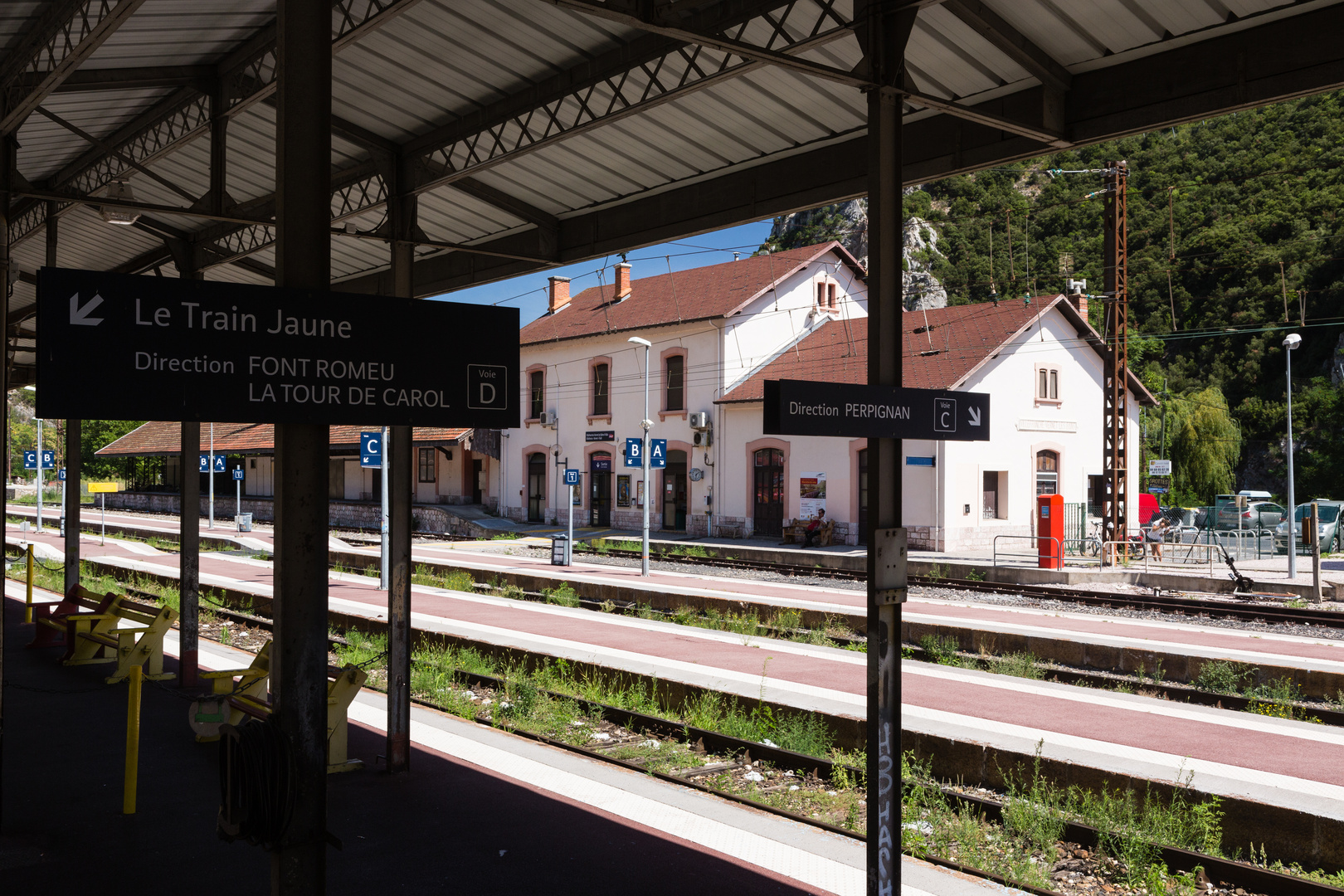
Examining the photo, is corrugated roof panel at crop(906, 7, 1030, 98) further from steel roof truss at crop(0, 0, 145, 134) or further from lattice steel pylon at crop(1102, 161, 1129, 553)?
lattice steel pylon at crop(1102, 161, 1129, 553)

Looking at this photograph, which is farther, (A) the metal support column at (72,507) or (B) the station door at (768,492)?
(B) the station door at (768,492)

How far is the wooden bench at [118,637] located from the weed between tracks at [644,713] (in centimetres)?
238

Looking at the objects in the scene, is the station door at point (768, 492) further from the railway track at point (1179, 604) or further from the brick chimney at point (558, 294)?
the brick chimney at point (558, 294)

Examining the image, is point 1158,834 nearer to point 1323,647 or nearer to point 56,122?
point 1323,647

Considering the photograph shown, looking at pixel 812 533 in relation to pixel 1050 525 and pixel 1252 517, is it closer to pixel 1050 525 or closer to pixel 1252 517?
pixel 1050 525

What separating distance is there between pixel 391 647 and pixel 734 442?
26739mm

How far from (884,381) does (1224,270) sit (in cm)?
7090

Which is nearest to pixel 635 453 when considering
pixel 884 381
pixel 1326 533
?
pixel 884 381

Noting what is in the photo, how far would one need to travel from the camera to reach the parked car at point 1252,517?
1446 inches

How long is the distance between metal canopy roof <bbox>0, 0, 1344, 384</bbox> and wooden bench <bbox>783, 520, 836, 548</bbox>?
67.8 ft

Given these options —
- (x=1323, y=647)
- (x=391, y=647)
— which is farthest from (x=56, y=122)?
(x=1323, y=647)

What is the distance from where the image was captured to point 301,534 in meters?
3.67

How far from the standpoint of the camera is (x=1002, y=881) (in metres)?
6.00

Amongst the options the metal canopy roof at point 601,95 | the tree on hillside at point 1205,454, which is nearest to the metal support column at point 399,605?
the metal canopy roof at point 601,95
